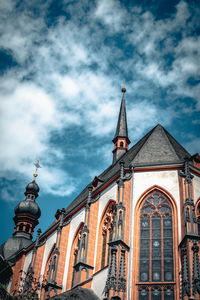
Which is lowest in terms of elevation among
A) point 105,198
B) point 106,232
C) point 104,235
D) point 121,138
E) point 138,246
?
point 138,246

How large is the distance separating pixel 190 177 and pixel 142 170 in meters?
2.56

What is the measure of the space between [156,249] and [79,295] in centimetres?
375

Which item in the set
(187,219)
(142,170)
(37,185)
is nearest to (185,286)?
(187,219)

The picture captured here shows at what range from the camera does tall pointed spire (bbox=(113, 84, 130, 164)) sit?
3189 cm

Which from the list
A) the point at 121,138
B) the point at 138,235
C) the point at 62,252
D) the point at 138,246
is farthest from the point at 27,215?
the point at 138,246

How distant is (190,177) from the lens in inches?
727

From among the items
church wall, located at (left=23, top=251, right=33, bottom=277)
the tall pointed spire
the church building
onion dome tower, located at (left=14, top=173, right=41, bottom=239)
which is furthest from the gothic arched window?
onion dome tower, located at (left=14, top=173, right=41, bottom=239)

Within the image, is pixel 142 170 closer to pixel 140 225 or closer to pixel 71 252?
pixel 140 225

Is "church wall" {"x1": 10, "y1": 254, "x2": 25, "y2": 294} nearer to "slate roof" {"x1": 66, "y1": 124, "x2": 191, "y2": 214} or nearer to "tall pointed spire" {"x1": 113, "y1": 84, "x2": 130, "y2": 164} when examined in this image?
"tall pointed spire" {"x1": 113, "y1": 84, "x2": 130, "y2": 164}

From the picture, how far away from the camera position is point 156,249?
17547 mm

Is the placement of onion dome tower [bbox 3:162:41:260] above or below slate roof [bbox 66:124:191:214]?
above

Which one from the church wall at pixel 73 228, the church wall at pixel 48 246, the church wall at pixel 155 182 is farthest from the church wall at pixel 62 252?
the church wall at pixel 155 182

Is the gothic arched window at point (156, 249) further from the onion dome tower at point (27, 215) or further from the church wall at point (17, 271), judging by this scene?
the onion dome tower at point (27, 215)

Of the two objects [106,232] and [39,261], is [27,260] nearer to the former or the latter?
[39,261]
